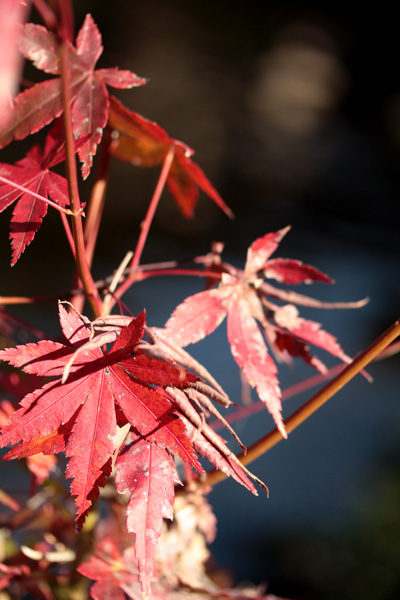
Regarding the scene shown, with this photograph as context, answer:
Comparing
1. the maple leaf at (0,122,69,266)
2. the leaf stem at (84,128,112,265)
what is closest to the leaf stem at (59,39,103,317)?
the maple leaf at (0,122,69,266)

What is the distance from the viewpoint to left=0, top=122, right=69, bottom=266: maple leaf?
0.36 m

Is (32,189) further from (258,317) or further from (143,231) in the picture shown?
(258,317)

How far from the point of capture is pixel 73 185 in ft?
1.05

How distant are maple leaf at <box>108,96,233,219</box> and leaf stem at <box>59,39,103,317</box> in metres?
0.19

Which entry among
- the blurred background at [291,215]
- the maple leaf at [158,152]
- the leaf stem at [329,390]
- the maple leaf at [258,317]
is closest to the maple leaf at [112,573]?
the leaf stem at [329,390]

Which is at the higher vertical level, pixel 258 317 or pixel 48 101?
pixel 48 101

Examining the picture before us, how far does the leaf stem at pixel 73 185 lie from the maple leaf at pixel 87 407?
0.05 metres

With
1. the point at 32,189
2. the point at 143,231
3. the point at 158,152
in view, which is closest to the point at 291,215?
the point at 158,152

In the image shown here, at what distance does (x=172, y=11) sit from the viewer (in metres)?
1.37

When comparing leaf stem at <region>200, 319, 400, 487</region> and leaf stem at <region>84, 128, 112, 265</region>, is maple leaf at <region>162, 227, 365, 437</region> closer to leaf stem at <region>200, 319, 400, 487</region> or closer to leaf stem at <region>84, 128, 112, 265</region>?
leaf stem at <region>200, 319, 400, 487</region>

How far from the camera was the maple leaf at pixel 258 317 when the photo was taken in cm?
41

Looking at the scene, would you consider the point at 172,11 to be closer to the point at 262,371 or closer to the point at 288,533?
the point at 262,371

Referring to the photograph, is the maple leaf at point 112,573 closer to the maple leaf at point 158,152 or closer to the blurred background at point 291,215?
the maple leaf at point 158,152

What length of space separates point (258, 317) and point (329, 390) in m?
0.12
